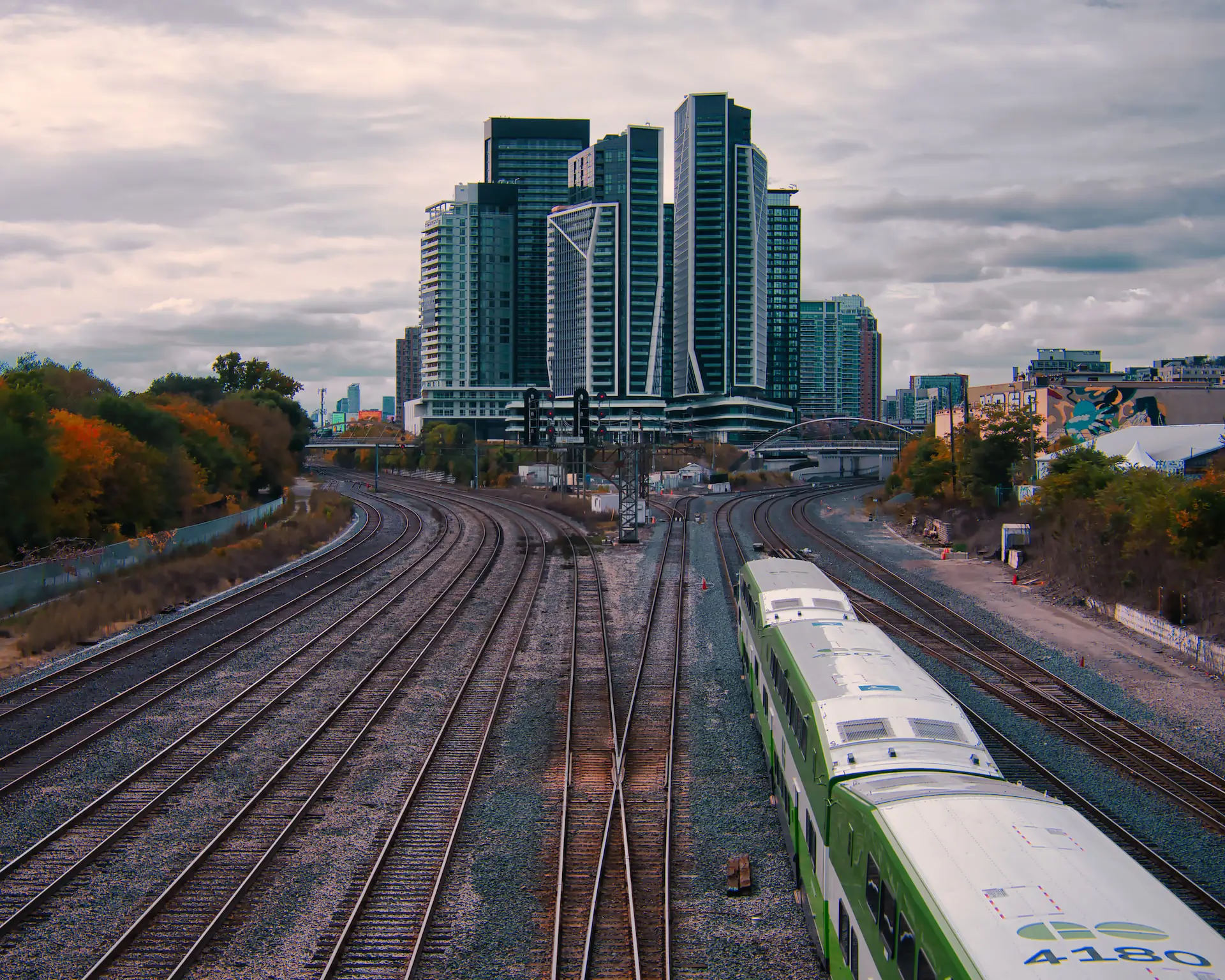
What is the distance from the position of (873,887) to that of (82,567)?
31.1 meters

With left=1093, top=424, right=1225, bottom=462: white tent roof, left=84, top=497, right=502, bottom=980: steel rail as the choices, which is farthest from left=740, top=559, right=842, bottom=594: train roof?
left=1093, top=424, right=1225, bottom=462: white tent roof

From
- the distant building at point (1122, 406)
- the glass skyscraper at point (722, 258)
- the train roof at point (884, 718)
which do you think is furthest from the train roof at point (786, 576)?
the glass skyscraper at point (722, 258)

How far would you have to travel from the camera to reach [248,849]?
42.1ft

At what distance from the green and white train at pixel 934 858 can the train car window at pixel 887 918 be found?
2cm

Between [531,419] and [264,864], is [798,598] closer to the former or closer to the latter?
[264,864]

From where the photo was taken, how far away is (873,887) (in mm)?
7625

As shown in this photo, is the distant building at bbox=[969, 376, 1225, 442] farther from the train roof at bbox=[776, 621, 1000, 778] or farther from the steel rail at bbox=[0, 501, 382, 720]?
the train roof at bbox=[776, 621, 1000, 778]

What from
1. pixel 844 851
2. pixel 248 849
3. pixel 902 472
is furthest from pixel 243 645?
pixel 902 472

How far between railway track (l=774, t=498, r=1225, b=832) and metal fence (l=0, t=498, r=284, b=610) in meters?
24.7

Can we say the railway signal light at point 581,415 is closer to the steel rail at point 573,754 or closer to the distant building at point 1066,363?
the steel rail at point 573,754

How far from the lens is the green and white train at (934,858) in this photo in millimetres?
5754

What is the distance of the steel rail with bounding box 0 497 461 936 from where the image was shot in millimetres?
11727

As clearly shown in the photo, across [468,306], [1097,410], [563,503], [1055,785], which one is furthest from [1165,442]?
[468,306]

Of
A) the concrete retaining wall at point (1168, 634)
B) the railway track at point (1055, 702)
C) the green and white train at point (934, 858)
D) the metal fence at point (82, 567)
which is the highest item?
the green and white train at point (934, 858)
